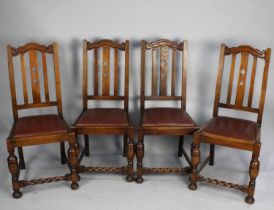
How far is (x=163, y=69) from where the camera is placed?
294 cm

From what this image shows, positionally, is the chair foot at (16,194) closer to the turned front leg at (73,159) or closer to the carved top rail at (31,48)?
the turned front leg at (73,159)

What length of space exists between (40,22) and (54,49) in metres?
0.37

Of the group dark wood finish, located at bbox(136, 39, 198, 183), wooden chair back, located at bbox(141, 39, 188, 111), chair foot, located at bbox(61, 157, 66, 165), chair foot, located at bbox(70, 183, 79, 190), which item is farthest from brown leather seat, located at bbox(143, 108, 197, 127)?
chair foot, located at bbox(61, 157, 66, 165)

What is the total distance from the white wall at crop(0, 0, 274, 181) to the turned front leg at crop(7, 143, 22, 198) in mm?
944

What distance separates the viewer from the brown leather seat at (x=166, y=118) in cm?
267

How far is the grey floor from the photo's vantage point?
2535 millimetres

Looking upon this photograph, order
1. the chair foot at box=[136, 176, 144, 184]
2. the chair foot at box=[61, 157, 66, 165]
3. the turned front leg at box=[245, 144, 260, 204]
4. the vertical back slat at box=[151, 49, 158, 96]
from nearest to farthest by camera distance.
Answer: the turned front leg at box=[245, 144, 260, 204] < the chair foot at box=[136, 176, 144, 184] < the vertical back slat at box=[151, 49, 158, 96] < the chair foot at box=[61, 157, 66, 165]

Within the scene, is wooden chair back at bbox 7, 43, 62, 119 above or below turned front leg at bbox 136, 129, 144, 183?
above

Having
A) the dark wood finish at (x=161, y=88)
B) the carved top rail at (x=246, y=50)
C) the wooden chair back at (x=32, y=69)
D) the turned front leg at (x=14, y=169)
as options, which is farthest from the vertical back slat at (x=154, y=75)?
the turned front leg at (x=14, y=169)

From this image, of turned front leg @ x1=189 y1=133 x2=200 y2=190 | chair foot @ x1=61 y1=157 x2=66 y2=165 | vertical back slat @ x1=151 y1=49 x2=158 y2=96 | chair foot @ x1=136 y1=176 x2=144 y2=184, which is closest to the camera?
turned front leg @ x1=189 y1=133 x2=200 y2=190

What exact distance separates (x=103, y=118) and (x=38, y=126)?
512 mm

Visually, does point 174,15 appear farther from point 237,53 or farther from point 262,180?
point 262,180

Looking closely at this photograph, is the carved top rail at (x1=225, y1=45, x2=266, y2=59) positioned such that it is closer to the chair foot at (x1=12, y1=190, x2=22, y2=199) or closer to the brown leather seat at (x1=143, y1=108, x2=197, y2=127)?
the brown leather seat at (x1=143, y1=108, x2=197, y2=127)

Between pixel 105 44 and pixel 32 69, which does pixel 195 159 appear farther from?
pixel 32 69
